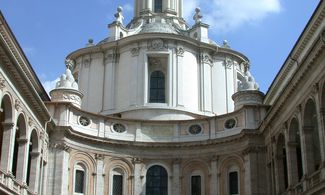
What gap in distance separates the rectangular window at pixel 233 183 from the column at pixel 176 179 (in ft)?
13.1

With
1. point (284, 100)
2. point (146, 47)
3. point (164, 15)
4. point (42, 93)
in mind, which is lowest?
point (284, 100)

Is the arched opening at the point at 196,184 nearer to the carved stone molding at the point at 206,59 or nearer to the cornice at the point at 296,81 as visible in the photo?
the cornice at the point at 296,81

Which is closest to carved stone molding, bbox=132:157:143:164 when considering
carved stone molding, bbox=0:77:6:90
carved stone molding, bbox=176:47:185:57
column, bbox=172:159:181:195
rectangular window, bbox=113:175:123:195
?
rectangular window, bbox=113:175:123:195

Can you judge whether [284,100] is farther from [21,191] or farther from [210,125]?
[21,191]

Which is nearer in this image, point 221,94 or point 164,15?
point 221,94

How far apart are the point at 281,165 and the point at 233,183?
6.17 meters

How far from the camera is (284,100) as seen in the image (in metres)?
34.7

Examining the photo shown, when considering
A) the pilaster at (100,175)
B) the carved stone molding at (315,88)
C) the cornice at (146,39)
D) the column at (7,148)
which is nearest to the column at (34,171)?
the column at (7,148)

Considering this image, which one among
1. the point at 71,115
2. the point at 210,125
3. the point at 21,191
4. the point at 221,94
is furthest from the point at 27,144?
the point at 221,94

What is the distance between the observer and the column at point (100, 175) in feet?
139

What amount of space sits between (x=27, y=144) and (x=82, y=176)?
8.53m

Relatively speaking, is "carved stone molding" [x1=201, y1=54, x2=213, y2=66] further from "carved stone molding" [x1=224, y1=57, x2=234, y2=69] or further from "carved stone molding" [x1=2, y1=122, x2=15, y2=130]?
"carved stone molding" [x1=2, y1=122, x2=15, y2=130]

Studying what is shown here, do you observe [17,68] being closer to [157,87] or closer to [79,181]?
[79,181]

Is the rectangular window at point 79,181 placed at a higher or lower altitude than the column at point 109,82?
lower
